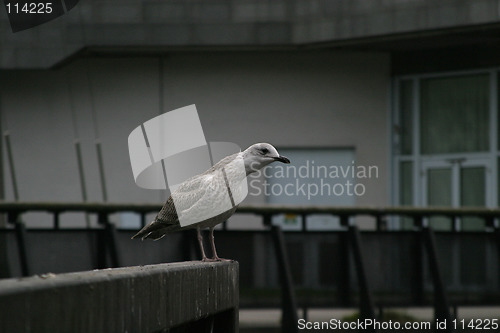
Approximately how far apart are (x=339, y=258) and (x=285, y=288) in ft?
2.06

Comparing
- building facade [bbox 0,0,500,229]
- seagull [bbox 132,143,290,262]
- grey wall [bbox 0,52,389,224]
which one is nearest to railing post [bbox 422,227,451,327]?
seagull [bbox 132,143,290,262]

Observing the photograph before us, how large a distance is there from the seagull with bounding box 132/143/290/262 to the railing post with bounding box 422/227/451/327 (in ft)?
18.6

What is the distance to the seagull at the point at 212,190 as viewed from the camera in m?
5.71

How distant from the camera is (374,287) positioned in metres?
11.5

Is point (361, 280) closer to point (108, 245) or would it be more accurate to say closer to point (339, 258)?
point (339, 258)

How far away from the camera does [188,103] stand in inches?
1115

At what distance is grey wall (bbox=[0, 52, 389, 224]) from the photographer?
2761 cm

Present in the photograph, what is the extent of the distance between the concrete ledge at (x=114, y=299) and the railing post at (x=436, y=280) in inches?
244

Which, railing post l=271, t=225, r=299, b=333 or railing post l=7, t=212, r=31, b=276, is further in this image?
railing post l=271, t=225, r=299, b=333

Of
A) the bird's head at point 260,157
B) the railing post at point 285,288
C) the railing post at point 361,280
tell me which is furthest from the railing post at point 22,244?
→ the bird's head at point 260,157

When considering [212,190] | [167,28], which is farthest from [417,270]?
[167,28]

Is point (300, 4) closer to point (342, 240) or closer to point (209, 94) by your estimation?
point (209, 94)

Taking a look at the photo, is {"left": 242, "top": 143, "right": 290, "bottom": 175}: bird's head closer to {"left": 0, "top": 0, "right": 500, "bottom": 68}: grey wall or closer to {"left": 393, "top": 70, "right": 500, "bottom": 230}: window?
{"left": 0, "top": 0, "right": 500, "bottom": 68}: grey wall

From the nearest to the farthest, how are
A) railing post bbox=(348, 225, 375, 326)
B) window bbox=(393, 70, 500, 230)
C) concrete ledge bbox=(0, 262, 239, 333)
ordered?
concrete ledge bbox=(0, 262, 239, 333), railing post bbox=(348, 225, 375, 326), window bbox=(393, 70, 500, 230)
